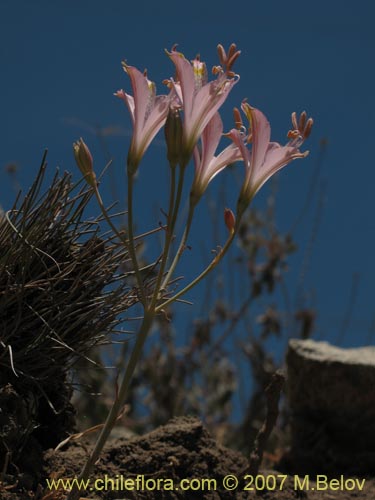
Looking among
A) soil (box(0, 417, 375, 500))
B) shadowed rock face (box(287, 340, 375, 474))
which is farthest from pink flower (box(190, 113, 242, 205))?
shadowed rock face (box(287, 340, 375, 474))

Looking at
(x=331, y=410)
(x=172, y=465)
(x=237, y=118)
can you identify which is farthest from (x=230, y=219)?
(x=331, y=410)

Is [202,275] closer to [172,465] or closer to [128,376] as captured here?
[128,376]

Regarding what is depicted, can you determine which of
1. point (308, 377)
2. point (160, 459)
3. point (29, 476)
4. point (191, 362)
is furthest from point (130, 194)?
point (191, 362)

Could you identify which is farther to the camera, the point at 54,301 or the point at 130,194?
the point at 54,301

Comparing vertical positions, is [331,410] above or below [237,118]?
below

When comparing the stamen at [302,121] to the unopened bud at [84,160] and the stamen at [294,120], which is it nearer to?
the stamen at [294,120]

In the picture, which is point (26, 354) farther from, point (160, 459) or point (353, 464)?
point (353, 464)
